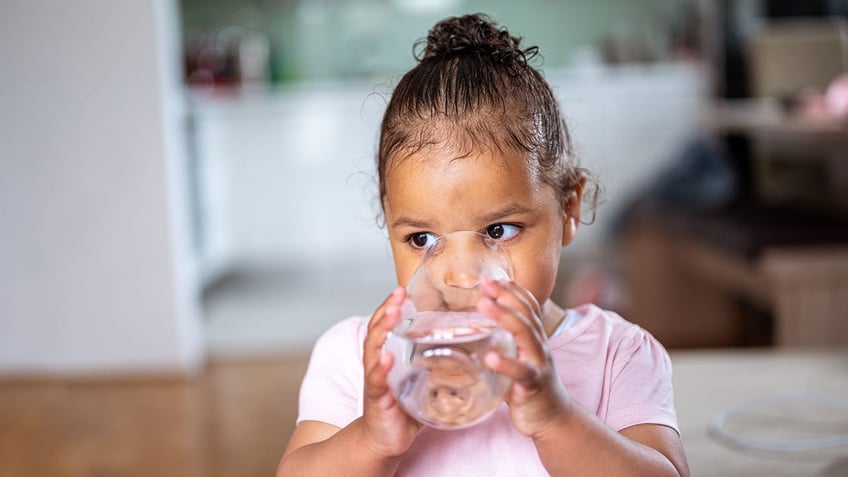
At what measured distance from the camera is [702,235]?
2879 millimetres

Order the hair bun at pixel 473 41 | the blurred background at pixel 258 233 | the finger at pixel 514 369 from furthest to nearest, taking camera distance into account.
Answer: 1. the blurred background at pixel 258 233
2. the hair bun at pixel 473 41
3. the finger at pixel 514 369

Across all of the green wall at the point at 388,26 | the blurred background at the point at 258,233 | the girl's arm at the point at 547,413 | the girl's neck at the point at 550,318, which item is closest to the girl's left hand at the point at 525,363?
the girl's arm at the point at 547,413

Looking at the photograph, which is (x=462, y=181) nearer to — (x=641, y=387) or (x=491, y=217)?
(x=491, y=217)

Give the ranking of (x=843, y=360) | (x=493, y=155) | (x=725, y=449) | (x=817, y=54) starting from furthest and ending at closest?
(x=817, y=54) → (x=843, y=360) → (x=725, y=449) → (x=493, y=155)

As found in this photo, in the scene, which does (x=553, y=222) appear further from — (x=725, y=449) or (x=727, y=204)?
A: (x=727, y=204)

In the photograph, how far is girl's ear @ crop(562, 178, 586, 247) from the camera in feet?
3.13

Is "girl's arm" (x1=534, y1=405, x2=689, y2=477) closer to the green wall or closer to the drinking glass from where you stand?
the drinking glass

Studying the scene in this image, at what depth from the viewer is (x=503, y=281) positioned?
0.76 m

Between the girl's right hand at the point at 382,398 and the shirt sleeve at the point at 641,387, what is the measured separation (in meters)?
0.19

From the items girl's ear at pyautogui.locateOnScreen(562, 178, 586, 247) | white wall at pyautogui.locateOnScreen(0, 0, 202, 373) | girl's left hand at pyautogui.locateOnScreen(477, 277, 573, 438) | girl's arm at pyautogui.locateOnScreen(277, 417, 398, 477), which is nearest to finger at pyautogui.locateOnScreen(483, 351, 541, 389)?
girl's left hand at pyautogui.locateOnScreen(477, 277, 573, 438)

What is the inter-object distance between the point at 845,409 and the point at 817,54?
2.75 m

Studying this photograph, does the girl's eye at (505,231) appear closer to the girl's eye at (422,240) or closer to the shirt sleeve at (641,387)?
the girl's eye at (422,240)

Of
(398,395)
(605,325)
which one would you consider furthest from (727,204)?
(398,395)

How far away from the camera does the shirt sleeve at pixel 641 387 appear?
87 centimetres
